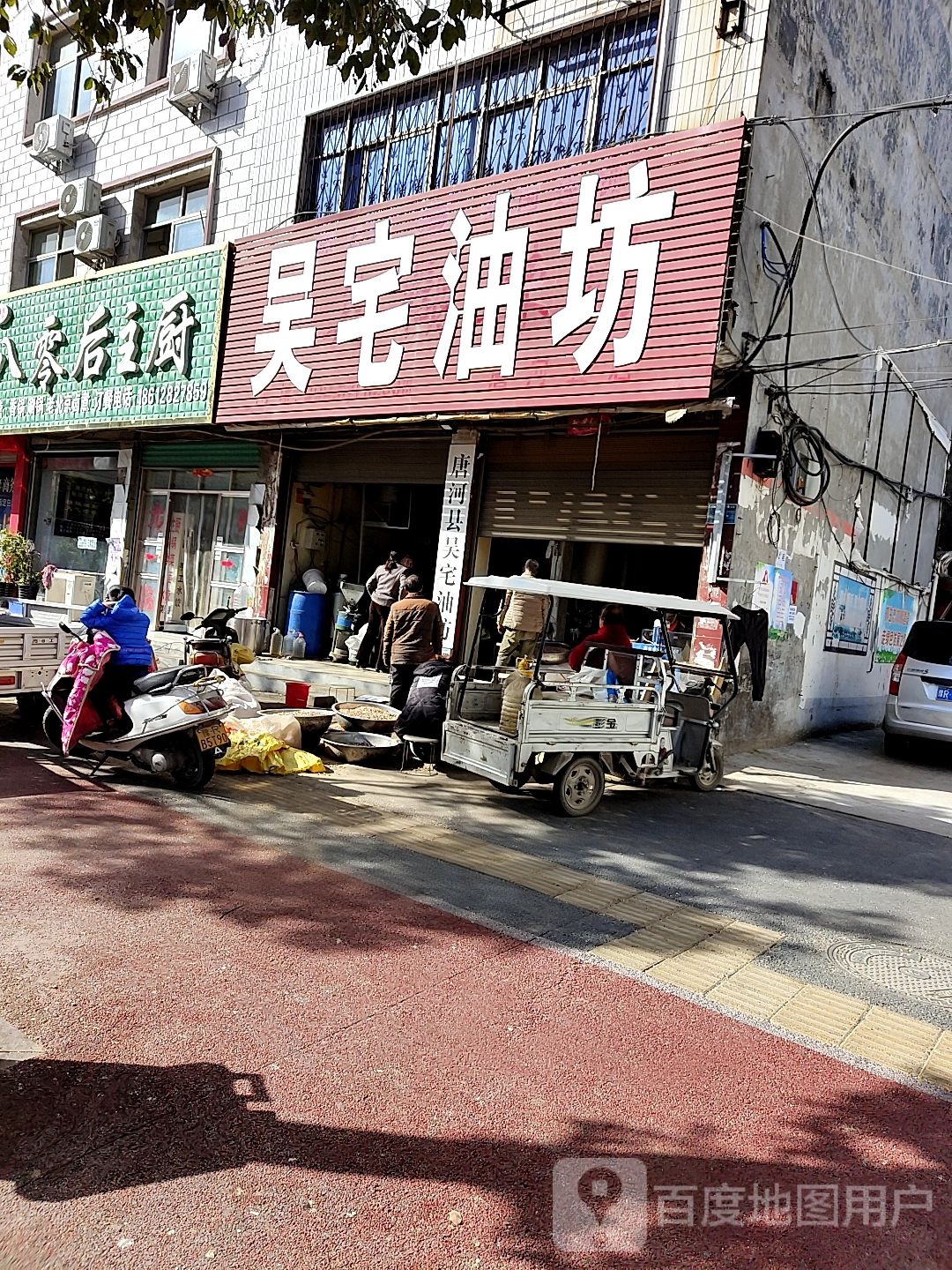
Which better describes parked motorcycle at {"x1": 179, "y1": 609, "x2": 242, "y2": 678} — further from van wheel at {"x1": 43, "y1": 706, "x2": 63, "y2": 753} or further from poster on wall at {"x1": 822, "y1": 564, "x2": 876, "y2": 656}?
poster on wall at {"x1": 822, "y1": 564, "x2": 876, "y2": 656}

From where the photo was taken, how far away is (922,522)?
17781 millimetres

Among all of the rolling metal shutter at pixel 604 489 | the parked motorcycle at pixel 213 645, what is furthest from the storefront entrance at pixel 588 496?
the parked motorcycle at pixel 213 645

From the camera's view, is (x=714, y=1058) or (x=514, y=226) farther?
(x=514, y=226)

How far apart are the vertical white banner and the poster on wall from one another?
5449 millimetres

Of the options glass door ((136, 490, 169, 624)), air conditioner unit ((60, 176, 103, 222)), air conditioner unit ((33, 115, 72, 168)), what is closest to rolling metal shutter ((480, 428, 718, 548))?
glass door ((136, 490, 169, 624))

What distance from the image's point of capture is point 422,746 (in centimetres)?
905

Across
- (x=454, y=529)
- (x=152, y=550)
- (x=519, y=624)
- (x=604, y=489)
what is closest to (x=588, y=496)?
(x=604, y=489)

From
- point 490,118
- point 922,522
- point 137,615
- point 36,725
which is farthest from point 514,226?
point 922,522

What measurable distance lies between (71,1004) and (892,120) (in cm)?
1518

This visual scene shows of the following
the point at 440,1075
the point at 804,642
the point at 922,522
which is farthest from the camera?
the point at 922,522

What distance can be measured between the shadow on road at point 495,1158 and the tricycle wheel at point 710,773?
218 inches

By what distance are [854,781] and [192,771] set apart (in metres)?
7.37

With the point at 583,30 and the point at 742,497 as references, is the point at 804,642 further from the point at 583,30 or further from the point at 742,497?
the point at 583,30

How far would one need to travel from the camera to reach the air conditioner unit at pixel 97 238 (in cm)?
1639
